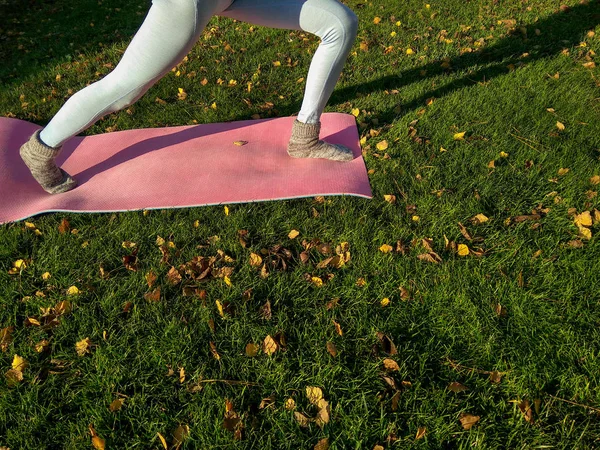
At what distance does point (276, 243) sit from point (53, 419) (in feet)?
4.33

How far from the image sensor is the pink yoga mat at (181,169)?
2.87 meters

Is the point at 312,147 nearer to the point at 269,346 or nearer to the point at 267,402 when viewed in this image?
the point at 269,346

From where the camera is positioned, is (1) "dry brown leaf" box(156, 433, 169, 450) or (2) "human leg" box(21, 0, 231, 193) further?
(2) "human leg" box(21, 0, 231, 193)

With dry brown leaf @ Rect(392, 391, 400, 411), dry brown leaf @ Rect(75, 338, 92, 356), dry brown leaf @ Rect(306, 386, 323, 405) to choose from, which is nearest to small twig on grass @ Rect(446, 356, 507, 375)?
dry brown leaf @ Rect(392, 391, 400, 411)

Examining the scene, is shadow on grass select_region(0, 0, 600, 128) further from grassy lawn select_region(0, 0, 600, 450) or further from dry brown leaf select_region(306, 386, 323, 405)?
dry brown leaf select_region(306, 386, 323, 405)

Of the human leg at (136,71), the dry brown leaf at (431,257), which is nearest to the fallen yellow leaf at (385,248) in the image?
the dry brown leaf at (431,257)

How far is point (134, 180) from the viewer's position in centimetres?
308

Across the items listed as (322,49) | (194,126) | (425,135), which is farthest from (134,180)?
(425,135)

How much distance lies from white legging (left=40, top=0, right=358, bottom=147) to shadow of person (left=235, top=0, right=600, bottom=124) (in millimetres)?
1057

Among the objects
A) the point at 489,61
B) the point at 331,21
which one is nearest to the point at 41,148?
the point at 331,21

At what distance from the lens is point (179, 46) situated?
2334mm

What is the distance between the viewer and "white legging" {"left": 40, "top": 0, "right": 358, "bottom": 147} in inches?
89.1

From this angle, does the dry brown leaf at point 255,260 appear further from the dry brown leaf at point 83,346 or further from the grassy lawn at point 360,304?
the dry brown leaf at point 83,346

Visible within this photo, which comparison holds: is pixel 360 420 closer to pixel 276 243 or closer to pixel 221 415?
pixel 221 415
